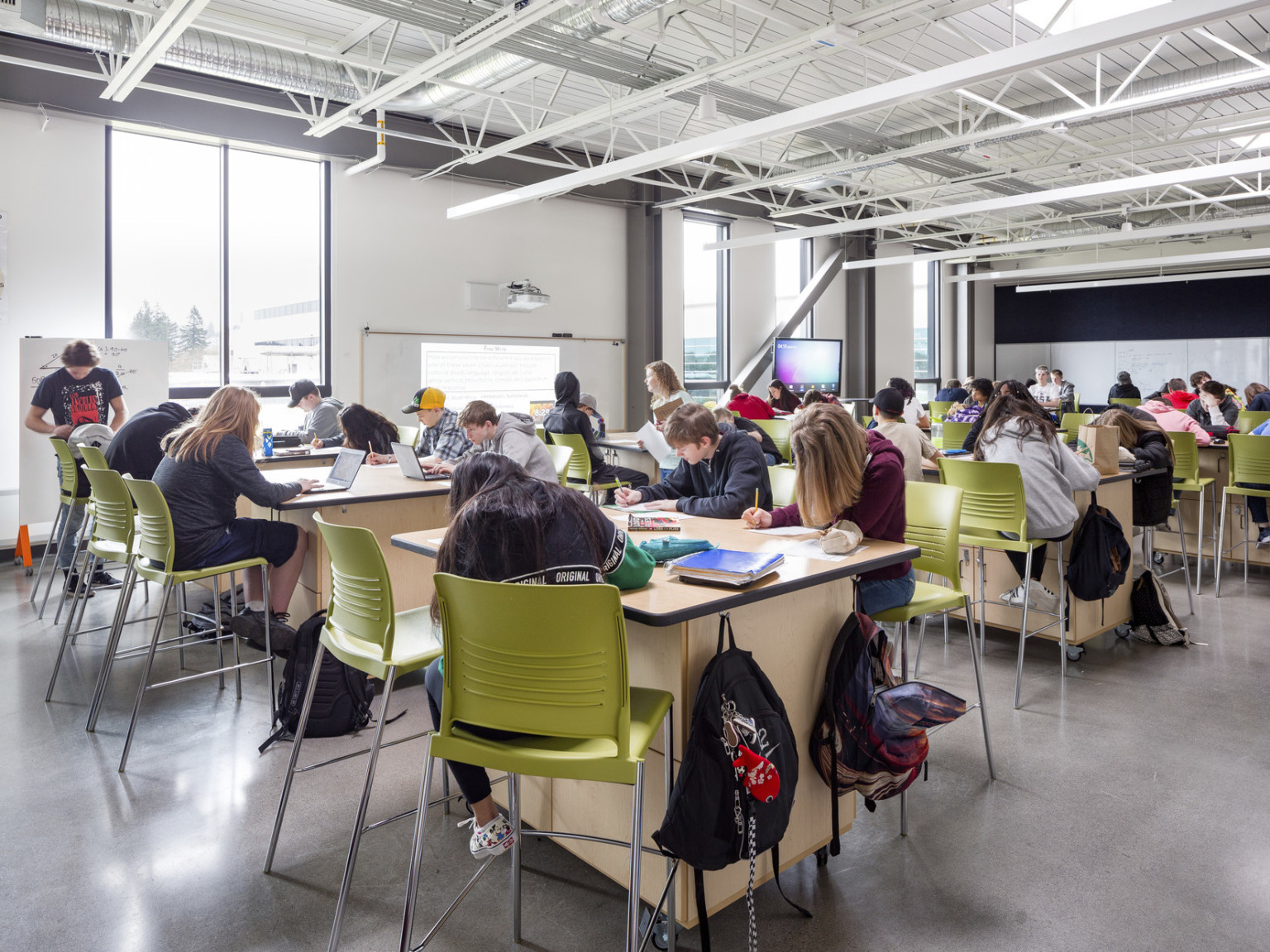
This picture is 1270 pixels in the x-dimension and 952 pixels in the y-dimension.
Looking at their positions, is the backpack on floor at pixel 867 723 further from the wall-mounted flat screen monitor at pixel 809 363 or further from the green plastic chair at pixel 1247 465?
the wall-mounted flat screen monitor at pixel 809 363

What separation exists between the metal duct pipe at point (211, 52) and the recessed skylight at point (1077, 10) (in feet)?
16.2

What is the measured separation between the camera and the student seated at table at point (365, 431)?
541 cm

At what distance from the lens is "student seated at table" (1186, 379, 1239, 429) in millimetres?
7828

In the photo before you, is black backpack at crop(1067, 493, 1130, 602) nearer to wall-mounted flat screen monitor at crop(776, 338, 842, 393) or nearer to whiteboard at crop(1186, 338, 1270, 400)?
wall-mounted flat screen monitor at crop(776, 338, 842, 393)

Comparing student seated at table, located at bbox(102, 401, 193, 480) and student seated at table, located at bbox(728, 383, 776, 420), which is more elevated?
student seated at table, located at bbox(728, 383, 776, 420)

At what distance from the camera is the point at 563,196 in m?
9.80

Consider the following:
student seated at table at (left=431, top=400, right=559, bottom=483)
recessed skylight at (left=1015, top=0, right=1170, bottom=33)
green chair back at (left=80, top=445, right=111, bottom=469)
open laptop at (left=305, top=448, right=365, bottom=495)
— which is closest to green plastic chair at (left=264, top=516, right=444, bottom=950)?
open laptop at (left=305, top=448, right=365, bottom=495)

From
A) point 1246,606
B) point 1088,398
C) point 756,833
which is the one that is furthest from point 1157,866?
point 1088,398

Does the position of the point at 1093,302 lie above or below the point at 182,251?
above

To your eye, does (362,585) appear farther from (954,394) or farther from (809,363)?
(809,363)

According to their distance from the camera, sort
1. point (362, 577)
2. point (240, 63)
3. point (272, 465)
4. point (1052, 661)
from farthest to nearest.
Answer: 1. point (240, 63)
2. point (272, 465)
3. point (1052, 661)
4. point (362, 577)

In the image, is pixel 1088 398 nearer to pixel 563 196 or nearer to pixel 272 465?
pixel 563 196

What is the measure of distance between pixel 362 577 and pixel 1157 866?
7.45ft

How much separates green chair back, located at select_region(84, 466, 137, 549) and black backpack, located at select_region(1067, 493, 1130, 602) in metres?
4.10
